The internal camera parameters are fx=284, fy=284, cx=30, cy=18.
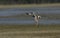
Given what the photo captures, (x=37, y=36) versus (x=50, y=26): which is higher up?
(x=37, y=36)

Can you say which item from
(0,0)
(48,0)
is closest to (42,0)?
(48,0)

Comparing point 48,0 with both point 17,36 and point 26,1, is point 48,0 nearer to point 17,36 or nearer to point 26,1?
point 26,1

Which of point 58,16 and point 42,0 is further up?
point 58,16

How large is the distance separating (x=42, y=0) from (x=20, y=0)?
4.51m

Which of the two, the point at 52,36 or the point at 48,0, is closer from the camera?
the point at 52,36

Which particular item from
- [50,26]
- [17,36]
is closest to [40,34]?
[17,36]

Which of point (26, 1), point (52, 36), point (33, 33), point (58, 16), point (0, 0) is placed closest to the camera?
point (52, 36)

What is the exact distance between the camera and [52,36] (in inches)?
589

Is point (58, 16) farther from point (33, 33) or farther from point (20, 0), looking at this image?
point (20, 0)

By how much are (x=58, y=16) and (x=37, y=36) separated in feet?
34.4

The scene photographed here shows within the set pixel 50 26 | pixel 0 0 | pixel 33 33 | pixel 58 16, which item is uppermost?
pixel 33 33

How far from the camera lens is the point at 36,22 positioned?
19.6 meters

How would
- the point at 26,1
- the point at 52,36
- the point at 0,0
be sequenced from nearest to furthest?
1. the point at 52,36
2. the point at 26,1
3. the point at 0,0

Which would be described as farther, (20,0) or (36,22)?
(20,0)
